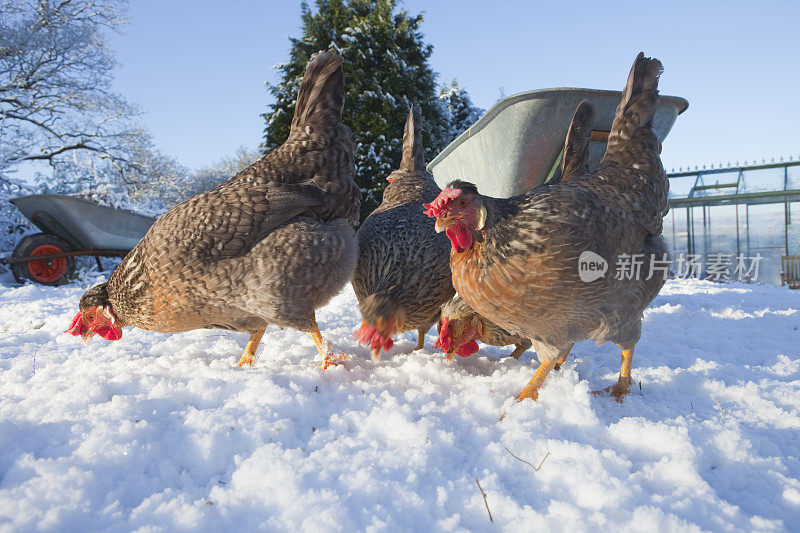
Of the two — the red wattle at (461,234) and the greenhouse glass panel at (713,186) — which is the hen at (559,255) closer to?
the red wattle at (461,234)

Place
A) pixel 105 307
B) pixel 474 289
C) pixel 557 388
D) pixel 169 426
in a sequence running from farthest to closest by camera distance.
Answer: pixel 105 307
pixel 557 388
pixel 474 289
pixel 169 426

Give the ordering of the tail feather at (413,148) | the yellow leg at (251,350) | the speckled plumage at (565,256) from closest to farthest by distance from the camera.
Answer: the speckled plumage at (565,256), the yellow leg at (251,350), the tail feather at (413,148)

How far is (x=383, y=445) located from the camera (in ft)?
4.55

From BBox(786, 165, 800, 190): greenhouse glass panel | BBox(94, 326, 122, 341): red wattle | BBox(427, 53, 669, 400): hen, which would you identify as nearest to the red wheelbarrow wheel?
BBox(94, 326, 122, 341): red wattle

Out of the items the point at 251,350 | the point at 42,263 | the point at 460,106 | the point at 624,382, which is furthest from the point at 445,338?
the point at 460,106

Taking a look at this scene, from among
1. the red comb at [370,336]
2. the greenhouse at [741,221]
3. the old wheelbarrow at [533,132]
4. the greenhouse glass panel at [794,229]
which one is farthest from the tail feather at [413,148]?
the greenhouse glass panel at [794,229]

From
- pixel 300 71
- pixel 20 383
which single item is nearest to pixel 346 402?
pixel 20 383

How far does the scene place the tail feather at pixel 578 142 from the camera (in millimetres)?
2639

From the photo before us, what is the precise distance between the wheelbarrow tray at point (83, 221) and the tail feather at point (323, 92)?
4816 mm

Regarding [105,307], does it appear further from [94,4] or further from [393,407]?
[94,4]

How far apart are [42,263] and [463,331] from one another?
6896 millimetres

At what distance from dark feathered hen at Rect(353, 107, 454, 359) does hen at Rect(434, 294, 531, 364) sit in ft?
0.47

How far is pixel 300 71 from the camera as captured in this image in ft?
34.1

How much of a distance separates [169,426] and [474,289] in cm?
124
